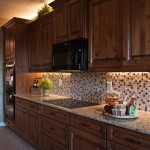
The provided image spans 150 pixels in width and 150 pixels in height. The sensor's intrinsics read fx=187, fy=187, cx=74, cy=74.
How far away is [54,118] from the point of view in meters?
2.60

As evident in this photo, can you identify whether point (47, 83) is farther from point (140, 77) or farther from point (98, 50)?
point (140, 77)

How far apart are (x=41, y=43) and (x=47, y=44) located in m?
0.27

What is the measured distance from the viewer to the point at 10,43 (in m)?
4.25

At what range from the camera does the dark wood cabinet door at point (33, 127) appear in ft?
10.1

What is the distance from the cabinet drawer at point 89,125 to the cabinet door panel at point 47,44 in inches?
53.4

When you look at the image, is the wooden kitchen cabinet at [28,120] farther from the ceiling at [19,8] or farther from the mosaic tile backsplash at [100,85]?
the ceiling at [19,8]

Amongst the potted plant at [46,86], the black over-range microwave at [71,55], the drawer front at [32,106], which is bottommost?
the drawer front at [32,106]

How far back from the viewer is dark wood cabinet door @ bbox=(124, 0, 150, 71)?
170cm

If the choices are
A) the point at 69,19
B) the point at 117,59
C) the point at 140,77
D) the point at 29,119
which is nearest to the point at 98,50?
the point at 117,59

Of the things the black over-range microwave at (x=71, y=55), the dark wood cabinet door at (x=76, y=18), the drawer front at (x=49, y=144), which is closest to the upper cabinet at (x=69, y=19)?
the dark wood cabinet door at (x=76, y=18)

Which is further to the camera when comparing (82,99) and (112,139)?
(82,99)

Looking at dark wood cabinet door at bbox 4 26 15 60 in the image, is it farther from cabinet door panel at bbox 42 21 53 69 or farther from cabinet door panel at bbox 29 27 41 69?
cabinet door panel at bbox 42 21 53 69

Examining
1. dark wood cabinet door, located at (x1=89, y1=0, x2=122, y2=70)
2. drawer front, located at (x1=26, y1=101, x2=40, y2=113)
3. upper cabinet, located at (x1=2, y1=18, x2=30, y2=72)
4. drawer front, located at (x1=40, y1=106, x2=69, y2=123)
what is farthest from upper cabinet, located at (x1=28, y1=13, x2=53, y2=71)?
dark wood cabinet door, located at (x1=89, y1=0, x2=122, y2=70)

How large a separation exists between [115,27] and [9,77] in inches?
118
